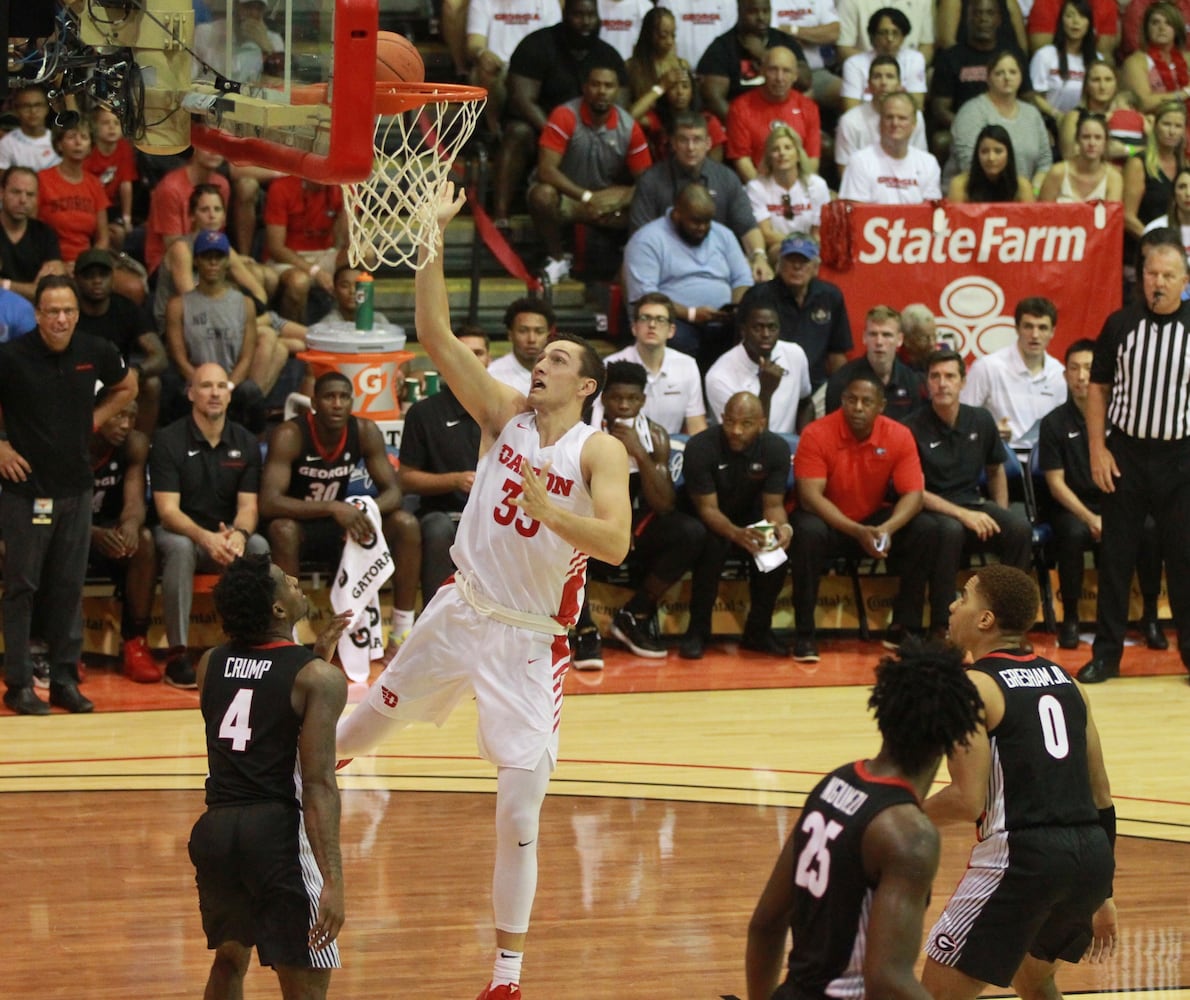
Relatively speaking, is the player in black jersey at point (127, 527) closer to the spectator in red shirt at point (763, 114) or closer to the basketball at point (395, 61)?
the basketball at point (395, 61)

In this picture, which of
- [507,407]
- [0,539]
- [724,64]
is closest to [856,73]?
[724,64]

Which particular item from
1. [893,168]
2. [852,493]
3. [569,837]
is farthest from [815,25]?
[569,837]

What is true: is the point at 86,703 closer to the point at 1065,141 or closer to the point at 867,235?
the point at 867,235

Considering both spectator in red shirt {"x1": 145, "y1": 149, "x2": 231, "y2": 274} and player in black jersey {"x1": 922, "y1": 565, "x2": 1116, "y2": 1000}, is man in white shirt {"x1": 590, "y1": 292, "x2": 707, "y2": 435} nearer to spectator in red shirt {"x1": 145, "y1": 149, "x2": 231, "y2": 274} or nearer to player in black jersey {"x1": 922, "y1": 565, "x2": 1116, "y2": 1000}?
spectator in red shirt {"x1": 145, "y1": 149, "x2": 231, "y2": 274}

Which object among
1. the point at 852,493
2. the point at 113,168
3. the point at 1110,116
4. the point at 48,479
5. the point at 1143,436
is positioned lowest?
the point at 852,493

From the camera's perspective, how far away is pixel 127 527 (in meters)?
9.68

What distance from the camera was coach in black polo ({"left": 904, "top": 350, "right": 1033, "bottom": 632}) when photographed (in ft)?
34.7

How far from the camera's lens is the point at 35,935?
6.33 m

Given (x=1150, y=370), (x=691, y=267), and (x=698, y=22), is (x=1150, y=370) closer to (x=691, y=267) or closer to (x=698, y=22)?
(x=691, y=267)

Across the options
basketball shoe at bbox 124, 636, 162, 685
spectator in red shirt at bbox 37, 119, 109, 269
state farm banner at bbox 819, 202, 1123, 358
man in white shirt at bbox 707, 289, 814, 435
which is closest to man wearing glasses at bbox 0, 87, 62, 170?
spectator in red shirt at bbox 37, 119, 109, 269

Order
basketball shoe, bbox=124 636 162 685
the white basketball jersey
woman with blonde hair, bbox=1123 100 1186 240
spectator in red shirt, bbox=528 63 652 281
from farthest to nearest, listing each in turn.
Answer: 1. woman with blonde hair, bbox=1123 100 1186 240
2. spectator in red shirt, bbox=528 63 652 281
3. basketball shoe, bbox=124 636 162 685
4. the white basketball jersey

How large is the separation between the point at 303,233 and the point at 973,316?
4.52 meters

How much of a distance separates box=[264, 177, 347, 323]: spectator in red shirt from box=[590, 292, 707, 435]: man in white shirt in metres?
2.10

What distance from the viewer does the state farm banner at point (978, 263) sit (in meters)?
12.5
